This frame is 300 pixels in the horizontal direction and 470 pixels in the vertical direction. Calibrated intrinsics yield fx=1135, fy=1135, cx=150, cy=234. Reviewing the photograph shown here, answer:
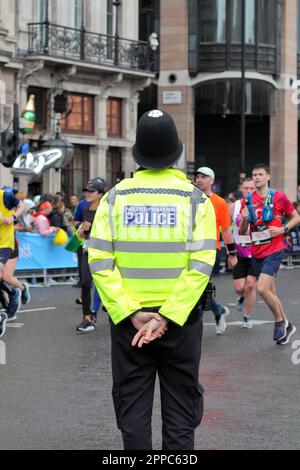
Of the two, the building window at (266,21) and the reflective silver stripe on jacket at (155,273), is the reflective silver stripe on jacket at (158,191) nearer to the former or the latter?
the reflective silver stripe on jacket at (155,273)

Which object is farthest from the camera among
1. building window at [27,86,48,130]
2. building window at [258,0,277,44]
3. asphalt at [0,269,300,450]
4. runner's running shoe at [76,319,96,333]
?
building window at [258,0,277,44]

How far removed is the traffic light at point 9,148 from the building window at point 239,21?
830 inches

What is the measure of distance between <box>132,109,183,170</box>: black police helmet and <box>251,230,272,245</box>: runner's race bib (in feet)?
20.8

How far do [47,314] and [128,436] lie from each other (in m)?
9.97

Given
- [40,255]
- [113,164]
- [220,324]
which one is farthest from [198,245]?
[113,164]

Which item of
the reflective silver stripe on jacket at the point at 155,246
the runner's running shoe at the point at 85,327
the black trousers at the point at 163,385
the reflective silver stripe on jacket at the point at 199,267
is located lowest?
the runner's running shoe at the point at 85,327

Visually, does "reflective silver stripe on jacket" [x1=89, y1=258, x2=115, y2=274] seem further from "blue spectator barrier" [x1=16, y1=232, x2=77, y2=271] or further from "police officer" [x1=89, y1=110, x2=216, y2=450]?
"blue spectator barrier" [x1=16, y1=232, x2=77, y2=271]

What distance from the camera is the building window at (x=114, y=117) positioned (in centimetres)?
3706

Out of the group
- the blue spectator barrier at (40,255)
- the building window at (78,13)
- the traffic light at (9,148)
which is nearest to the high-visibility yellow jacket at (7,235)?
the blue spectator barrier at (40,255)

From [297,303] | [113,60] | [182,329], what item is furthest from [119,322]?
[113,60]

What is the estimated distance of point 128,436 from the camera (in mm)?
5328

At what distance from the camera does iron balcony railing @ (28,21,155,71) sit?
33.0m
